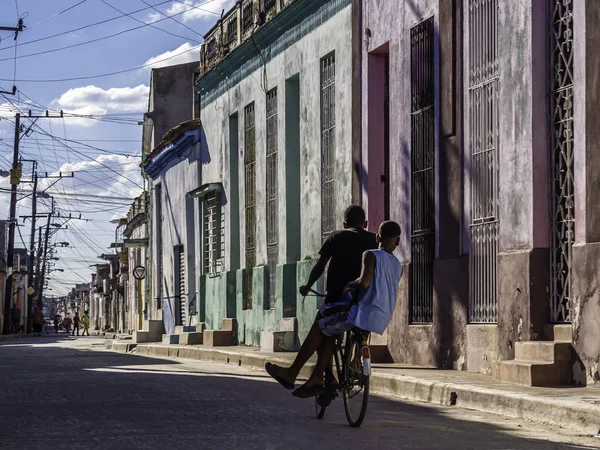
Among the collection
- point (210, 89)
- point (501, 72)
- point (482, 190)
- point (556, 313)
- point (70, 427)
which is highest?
point (210, 89)

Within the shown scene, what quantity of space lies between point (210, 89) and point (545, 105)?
53.0 ft

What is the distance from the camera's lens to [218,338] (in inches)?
950

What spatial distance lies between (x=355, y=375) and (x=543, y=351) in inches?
122

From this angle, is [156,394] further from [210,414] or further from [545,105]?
[545,105]

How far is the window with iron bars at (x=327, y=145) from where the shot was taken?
1928 cm

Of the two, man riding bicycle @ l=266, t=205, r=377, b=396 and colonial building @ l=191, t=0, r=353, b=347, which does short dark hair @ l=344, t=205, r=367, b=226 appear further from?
colonial building @ l=191, t=0, r=353, b=347

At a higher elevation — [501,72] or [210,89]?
[210,89]

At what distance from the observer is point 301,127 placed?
2084cm

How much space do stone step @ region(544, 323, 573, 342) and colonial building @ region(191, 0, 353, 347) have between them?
6609 millimetres

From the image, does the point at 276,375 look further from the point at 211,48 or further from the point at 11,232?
the point at 11,232

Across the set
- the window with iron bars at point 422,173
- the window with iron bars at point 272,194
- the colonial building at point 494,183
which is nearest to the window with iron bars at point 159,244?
the window with iron bars at point 272,194

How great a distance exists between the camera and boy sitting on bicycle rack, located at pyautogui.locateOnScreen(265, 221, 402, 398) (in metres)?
8.77

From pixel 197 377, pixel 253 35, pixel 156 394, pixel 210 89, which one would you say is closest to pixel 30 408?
pixel 156 394

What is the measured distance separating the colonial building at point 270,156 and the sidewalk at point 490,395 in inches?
186
